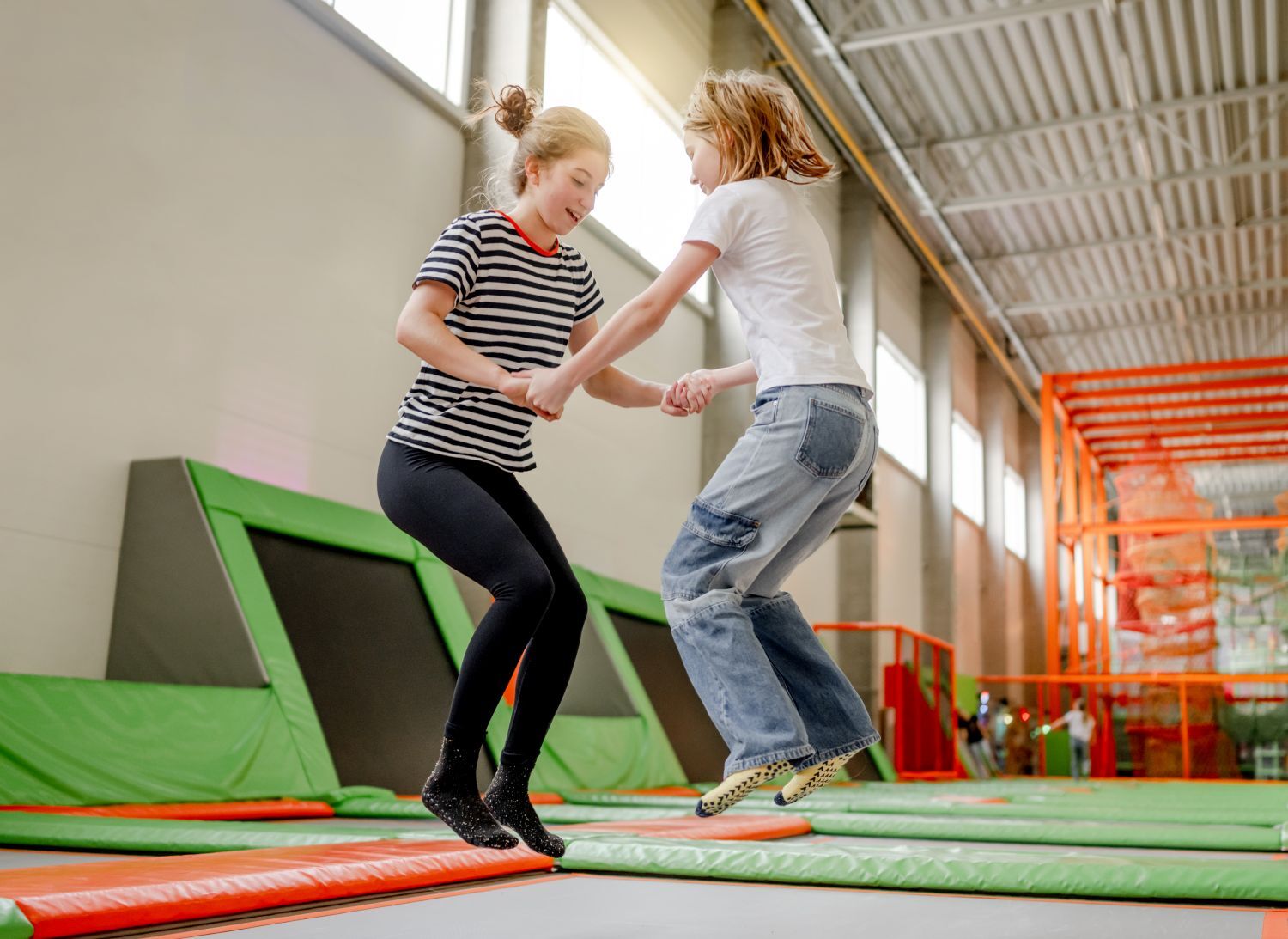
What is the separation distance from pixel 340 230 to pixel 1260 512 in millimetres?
24597

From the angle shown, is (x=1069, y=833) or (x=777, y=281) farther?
(x=1069, y=833)

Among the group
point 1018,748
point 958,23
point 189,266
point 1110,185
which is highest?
point 958,23

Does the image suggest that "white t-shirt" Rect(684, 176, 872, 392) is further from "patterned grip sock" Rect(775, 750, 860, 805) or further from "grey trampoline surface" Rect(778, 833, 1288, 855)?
"grey trampoline surface" Rect(778, 833, 1288, 855)

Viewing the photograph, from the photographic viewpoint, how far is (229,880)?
6.19ft

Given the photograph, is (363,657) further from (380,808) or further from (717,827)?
(717,827)

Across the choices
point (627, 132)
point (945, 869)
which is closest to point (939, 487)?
point (627, 132)

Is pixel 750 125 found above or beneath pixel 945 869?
above

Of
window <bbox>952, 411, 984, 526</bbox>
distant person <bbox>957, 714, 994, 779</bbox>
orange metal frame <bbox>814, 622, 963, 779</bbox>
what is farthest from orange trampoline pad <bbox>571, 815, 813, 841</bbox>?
window <bbox>952, 411, 984, 526</bbox>

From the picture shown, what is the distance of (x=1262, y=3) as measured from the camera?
9992 mm

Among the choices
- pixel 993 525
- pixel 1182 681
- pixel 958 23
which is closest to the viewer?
pixel 958 23

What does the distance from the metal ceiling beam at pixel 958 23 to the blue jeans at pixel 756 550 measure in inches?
338

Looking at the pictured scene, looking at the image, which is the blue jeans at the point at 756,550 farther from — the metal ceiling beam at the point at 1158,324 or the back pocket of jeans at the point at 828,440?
the metal ceiling beam at the point at 1158,324

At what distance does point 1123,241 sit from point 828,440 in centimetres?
1342

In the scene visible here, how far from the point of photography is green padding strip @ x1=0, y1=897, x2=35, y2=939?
1.55 m
